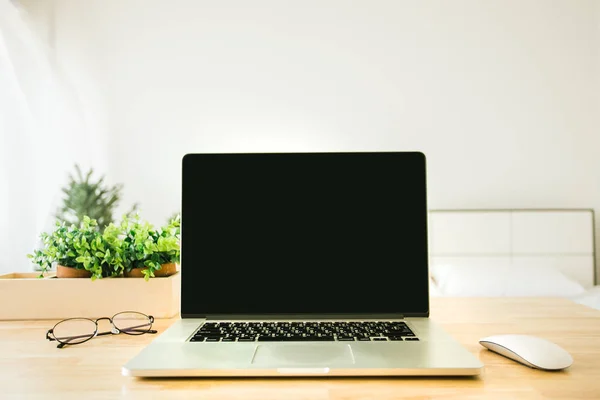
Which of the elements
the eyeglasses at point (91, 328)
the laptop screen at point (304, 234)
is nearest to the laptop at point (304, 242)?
the laptop screen at point (304, 234)

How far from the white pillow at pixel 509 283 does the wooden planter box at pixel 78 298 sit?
1.77m

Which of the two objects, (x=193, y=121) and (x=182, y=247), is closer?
(x=182, y=247)

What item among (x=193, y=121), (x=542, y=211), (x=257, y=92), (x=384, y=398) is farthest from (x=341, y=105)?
(x=384, y=398)

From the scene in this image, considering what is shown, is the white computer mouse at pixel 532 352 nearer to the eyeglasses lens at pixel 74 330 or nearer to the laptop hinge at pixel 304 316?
the laptop hinge at pixel 304 316

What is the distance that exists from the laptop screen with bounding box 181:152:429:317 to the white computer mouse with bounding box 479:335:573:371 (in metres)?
0.20

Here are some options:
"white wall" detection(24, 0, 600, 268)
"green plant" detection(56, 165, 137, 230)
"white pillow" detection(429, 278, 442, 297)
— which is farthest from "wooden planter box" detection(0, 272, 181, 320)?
"white wall" detection(24, 0, 600, 268)

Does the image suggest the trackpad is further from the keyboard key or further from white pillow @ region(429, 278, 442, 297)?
white pillow @ region(429, 278, 442, 297)

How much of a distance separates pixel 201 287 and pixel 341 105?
7.61 feet

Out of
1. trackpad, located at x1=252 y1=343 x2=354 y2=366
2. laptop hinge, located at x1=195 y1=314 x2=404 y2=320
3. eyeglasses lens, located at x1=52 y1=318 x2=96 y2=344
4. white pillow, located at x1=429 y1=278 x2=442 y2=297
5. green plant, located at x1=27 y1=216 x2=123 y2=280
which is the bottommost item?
white pillow, located at x1=429 y1=278 x2=442 y2=297

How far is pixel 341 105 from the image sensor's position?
3051 mm

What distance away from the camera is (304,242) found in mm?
945

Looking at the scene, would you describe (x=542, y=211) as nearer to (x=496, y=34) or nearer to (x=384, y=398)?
(x=496, y=34)

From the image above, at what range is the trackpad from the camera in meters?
0.64

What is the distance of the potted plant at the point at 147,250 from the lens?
1.03 m
